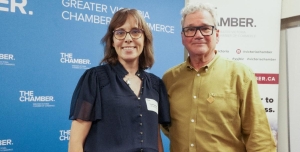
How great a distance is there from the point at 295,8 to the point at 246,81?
2.25 meters

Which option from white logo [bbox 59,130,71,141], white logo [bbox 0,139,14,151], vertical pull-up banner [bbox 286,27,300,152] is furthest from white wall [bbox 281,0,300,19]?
white logo [bbox 0,139,14,151]

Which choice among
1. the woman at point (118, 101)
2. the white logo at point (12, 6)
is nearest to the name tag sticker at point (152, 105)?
the woman at point (118, 101)

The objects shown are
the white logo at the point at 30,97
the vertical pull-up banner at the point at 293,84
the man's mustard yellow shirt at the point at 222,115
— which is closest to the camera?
the man's mustard yellow shirt at the point at 222,115

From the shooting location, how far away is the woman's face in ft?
5.43

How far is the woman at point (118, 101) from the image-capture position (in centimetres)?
153

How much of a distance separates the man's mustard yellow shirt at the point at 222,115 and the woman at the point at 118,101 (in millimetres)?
256

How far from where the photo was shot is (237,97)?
1851 mm

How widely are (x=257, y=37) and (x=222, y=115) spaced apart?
1934 millimetres

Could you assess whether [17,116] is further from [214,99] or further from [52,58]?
[214,99]

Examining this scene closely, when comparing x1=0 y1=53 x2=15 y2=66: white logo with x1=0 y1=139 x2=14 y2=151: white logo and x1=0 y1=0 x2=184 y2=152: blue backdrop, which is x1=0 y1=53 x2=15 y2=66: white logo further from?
x1=0 y1=139 x2=14 y2=151: white logo

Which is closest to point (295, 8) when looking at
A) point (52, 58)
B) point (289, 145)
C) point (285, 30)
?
point (285, 30)

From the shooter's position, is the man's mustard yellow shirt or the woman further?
the man's mustard yellow shirt

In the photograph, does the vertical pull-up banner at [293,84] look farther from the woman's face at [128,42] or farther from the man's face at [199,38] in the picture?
the woman's face at [128,42]

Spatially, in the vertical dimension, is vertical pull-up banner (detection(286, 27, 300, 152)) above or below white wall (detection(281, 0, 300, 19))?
below
